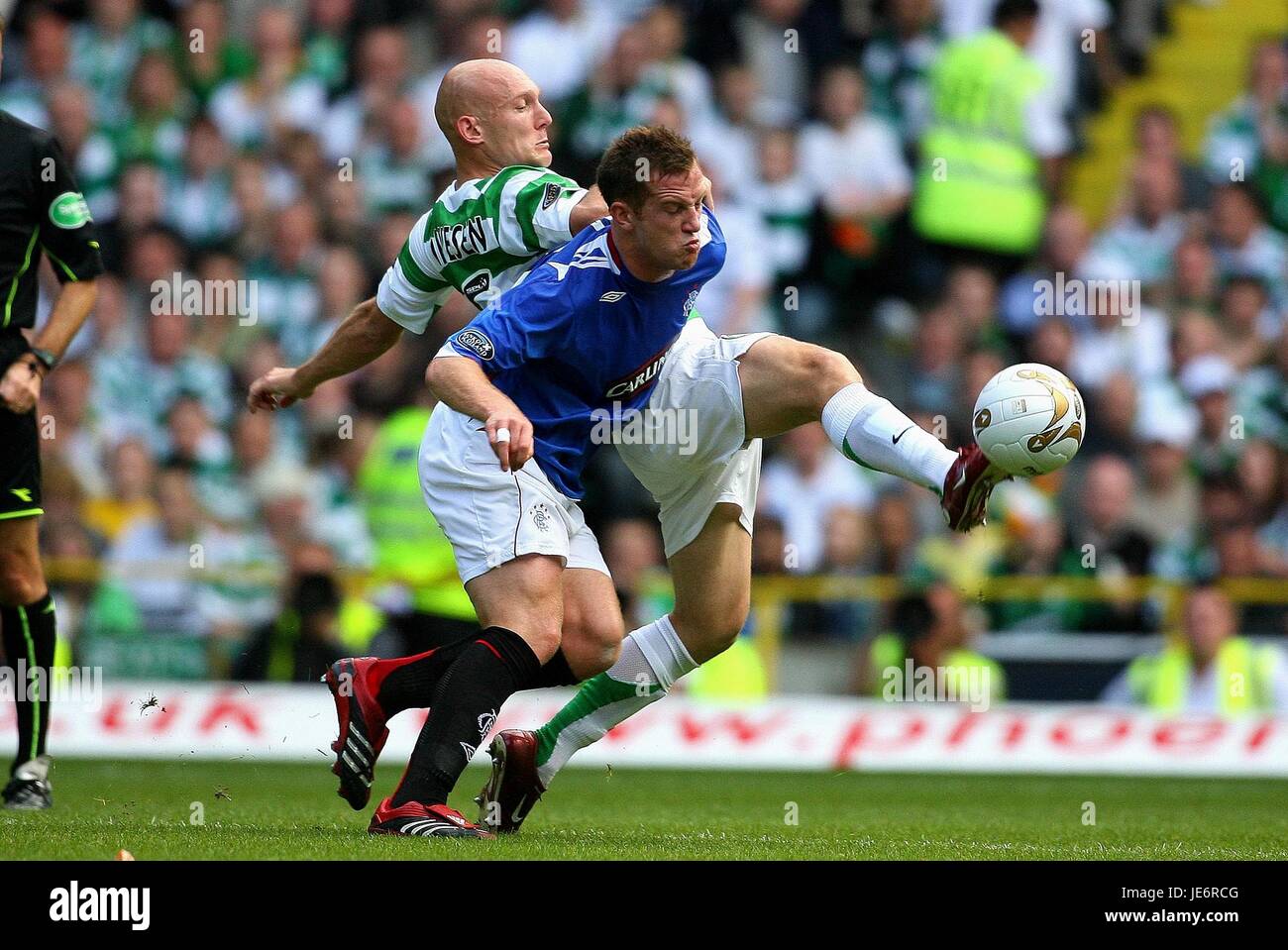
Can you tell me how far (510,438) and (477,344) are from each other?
1.73 ft

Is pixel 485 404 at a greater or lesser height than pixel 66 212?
lesser

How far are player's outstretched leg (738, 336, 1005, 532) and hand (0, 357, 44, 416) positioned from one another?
2331 millimetres

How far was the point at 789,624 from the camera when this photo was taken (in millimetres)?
11055

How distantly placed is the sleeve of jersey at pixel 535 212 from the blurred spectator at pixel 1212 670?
5.89m

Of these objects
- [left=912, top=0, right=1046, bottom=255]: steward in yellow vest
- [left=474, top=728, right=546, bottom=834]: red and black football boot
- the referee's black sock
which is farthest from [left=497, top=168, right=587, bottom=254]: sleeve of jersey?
[left=912, top=0, right=1046, bottom=255]: steward in yellow vest

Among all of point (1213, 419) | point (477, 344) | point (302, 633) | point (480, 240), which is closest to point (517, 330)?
point (477, 344)

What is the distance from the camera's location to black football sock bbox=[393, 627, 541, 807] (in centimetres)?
506

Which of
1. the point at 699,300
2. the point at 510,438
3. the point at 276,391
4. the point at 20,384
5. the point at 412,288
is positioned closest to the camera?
→ the point at 510,438

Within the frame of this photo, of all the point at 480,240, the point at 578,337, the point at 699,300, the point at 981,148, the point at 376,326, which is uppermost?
the point at 981,148

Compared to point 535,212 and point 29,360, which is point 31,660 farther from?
point 535,212

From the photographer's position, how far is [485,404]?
16.4ft

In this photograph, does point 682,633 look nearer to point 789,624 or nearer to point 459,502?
point 459,502

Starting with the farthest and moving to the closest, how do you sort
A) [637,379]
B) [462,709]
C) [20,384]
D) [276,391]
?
1. [276,391]
2. [20,384]
3. [637,379]
4. [462,709]
